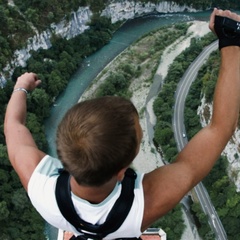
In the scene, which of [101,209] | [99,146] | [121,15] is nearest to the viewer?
[99,146]

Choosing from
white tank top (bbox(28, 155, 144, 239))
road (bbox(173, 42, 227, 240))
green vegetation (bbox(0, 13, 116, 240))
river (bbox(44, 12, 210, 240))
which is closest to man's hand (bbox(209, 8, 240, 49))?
white tank top (bbox(28, 155, 144, 239))

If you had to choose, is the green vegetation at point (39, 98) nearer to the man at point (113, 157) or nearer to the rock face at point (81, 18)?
the rock face at point (81, 18)

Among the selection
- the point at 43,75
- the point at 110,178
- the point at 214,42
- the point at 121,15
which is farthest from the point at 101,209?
the point at 121,15

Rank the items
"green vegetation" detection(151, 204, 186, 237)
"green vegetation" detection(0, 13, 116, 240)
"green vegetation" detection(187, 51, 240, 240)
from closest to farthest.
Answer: "green vegetation" detection(151, 204, 186, 237), "green vegetation" detection(0, 13, 116, 240), "green vegetation" detection(187, 51, 240, 240)

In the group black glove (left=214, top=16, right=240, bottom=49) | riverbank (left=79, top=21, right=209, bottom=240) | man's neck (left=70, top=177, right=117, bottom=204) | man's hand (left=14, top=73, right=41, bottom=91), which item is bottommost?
riverbank (left=79, top=21, right=209, bottom=240)

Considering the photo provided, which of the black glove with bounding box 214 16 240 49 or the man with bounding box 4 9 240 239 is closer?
the man with bounding box 4 9 240 239

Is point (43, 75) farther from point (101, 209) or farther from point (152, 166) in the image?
point (101, 209)

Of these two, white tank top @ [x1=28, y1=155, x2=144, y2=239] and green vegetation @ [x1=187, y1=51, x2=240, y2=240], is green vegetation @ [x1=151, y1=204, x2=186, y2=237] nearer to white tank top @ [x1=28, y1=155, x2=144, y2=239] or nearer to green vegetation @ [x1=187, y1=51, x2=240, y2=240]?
green vegetation @ [x1=187, y1=51, x2=240, y2=240]

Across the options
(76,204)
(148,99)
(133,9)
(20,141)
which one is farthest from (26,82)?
(133,9)
